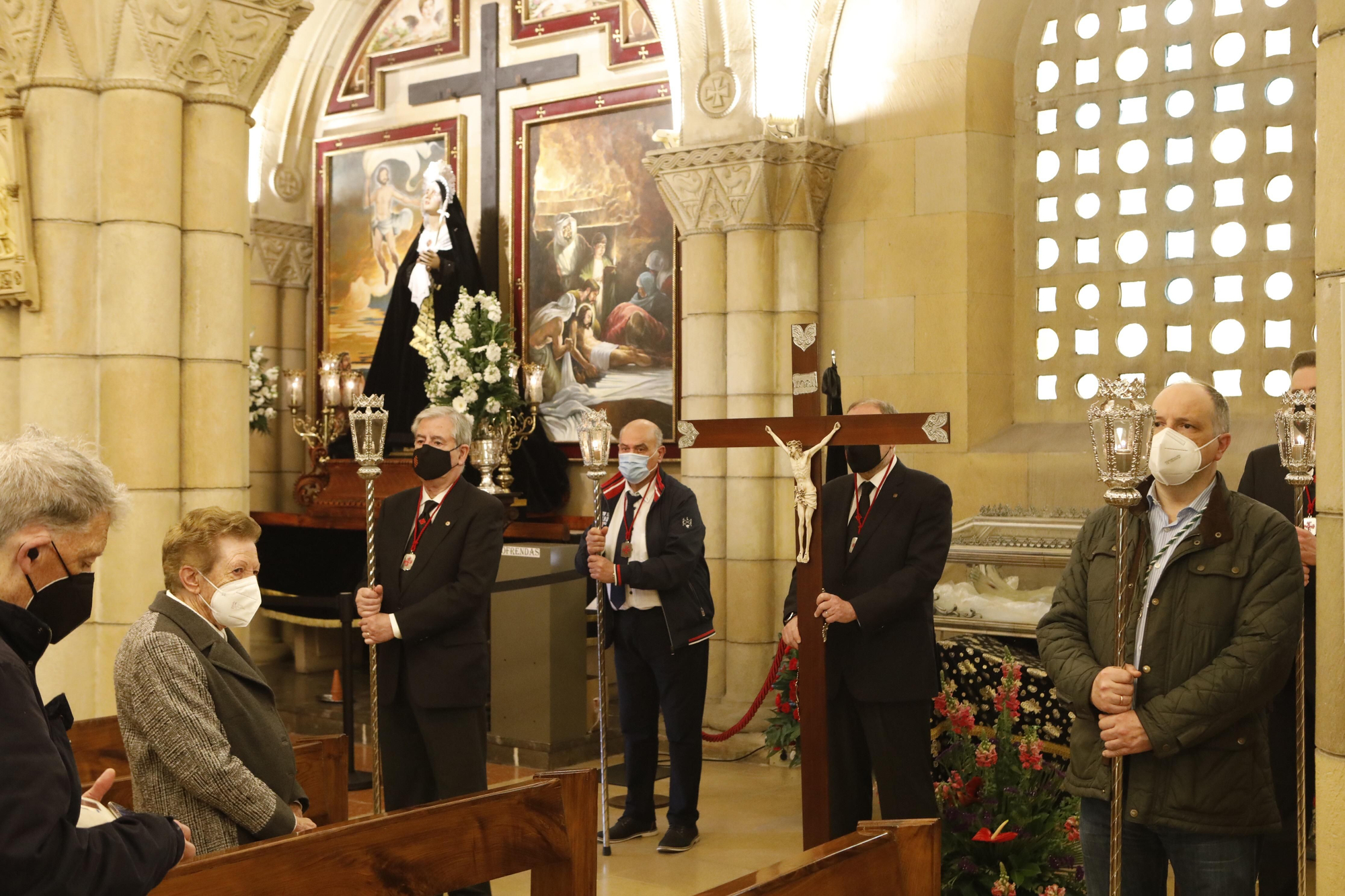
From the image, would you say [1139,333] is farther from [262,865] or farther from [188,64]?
[262,865]

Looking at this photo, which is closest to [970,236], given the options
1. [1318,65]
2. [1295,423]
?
[1295,423]

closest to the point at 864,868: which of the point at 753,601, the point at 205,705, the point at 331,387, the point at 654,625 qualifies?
the point at 205,705

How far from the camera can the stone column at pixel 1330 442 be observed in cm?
232

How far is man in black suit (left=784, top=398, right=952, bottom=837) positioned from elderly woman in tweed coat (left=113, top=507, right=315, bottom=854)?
2.09 m

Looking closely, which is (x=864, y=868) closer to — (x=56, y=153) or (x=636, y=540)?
(x=636, y=540)

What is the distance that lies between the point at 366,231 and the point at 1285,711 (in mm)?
8361

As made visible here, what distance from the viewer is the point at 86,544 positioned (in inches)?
86.1

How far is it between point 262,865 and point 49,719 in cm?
57

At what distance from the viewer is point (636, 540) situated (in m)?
5.78

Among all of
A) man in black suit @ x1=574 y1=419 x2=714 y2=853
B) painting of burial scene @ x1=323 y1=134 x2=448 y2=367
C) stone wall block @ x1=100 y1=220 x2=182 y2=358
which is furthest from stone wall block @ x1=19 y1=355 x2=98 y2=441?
painting of burial scene @ x1=323 y1=134 x2=448 y2=367

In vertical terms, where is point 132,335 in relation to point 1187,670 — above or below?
above

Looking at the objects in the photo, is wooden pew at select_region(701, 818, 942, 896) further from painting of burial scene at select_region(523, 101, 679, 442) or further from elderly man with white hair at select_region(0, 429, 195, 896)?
painting of burial scene at select_region(523, 101, 679, 442)

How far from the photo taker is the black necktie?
16.0ft

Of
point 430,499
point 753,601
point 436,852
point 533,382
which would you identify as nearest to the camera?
point 436,852
